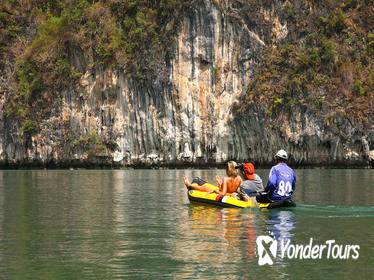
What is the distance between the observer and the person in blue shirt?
55.8 ft

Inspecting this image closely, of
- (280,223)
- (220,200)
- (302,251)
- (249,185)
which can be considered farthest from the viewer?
(220,200)

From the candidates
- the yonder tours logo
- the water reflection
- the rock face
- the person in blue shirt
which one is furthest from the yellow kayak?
the rock face

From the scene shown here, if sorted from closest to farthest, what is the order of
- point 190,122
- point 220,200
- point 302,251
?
point 302,251 < point 220,200 < point 190,122

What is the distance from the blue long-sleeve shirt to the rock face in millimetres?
44320

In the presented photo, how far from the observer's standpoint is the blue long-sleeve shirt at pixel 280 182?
17.0 meters

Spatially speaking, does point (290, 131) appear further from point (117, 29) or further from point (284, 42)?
point (117, 29)

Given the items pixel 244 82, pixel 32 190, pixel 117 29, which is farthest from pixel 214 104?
pixel 32 190

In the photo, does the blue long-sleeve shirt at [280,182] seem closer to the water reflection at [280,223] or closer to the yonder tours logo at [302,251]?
the water reflection at [280,223]

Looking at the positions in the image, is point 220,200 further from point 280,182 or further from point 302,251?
point 302,251

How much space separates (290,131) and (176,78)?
13.4 metres

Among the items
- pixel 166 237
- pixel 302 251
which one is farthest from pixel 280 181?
pixel 302 251

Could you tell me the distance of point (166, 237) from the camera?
13.4m

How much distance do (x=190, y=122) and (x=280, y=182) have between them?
150ft

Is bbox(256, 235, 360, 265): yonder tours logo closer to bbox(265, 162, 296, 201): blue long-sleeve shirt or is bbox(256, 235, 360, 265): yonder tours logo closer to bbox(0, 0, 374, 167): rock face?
bbox(265, 162, 296, 201): blue long-sleeve shirt
